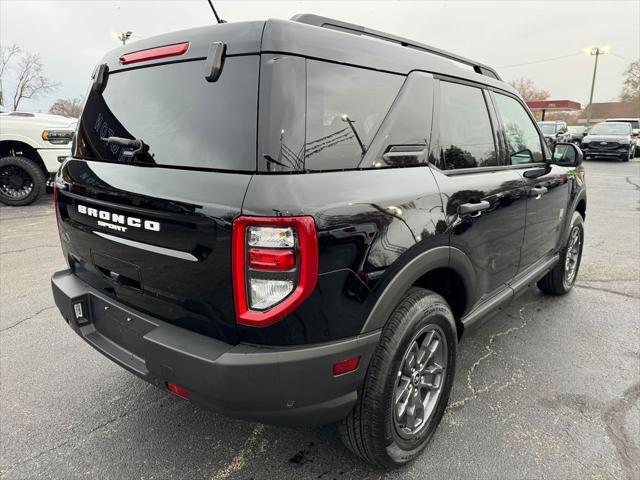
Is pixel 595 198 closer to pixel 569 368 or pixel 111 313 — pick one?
pixel 569 368

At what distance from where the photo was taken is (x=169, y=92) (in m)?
1.91

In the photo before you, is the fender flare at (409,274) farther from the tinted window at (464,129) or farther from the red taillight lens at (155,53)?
the red taillight lens at (155,53)

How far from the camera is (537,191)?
10.1 ft

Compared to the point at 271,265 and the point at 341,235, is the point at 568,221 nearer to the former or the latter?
the point at 341,235

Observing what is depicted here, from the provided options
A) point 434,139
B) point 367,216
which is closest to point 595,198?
point 434,139

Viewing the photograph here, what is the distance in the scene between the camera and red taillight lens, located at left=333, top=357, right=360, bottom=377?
1.67 m

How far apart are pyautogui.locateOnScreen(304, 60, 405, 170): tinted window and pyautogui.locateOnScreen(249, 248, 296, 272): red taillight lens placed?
0.34m

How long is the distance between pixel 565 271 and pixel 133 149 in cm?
386

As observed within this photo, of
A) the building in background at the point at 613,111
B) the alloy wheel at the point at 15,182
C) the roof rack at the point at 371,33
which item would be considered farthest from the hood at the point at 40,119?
the building in background at the point at 613,111

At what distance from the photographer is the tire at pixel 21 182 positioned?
789 cm

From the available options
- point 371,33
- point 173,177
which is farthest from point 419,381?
point 371,33

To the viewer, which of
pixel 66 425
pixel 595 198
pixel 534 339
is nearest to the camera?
pixel 66 425

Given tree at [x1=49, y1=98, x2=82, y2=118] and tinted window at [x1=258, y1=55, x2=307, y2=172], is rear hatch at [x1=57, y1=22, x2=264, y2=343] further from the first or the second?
tree at [x1=49, y1=98, x2=82, y2=118]

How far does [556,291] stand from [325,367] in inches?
133
